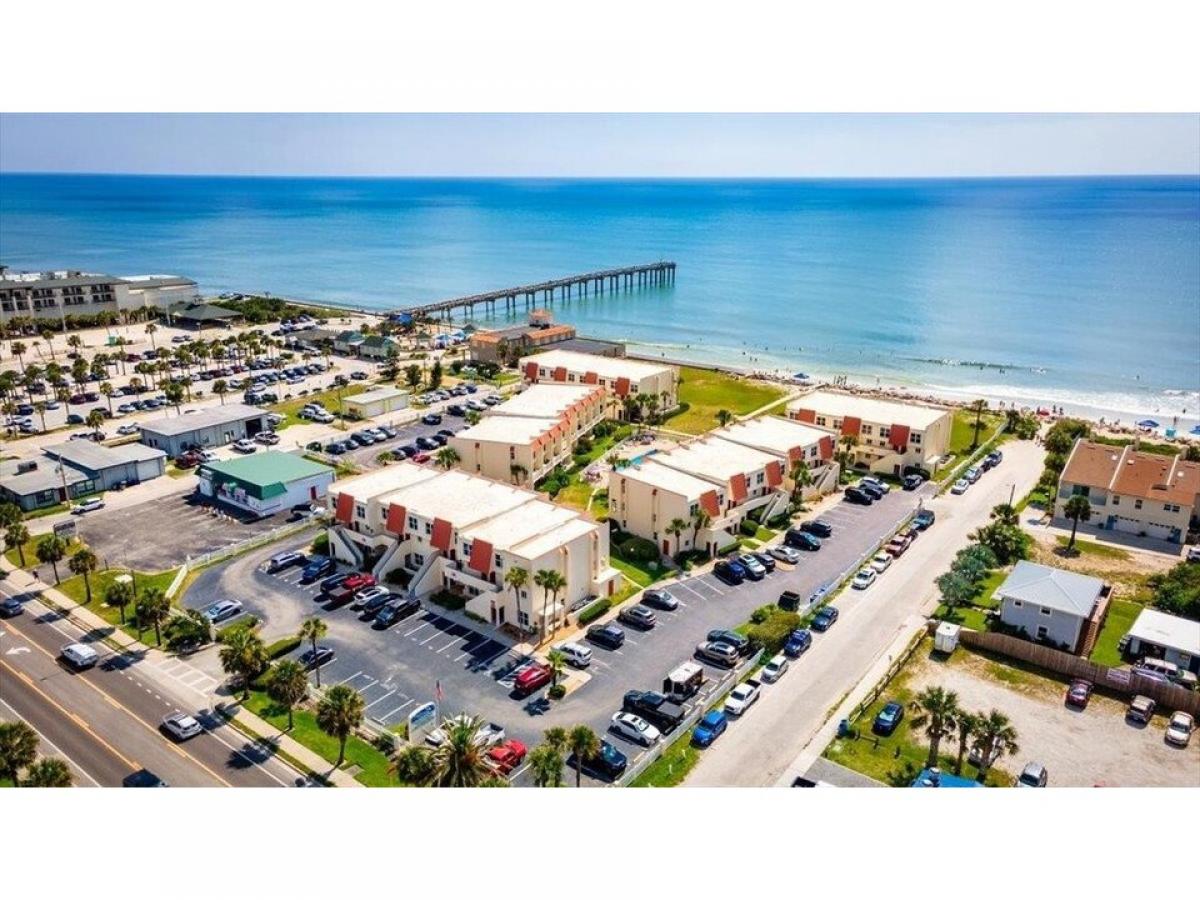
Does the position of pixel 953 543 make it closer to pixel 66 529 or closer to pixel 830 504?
pixel 830 504

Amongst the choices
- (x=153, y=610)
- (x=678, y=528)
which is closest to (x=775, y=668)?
(x=678, y=528)

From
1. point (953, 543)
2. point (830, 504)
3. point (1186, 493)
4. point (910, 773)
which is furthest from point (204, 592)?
point (1186, 493)

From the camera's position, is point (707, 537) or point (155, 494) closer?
point (707, 537)

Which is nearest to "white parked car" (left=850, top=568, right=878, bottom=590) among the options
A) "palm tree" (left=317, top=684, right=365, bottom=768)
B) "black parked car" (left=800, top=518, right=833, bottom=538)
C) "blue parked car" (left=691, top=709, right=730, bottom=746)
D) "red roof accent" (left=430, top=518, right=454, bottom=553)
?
"black parked car" (left=800, top=518, right=833, bottom=538)

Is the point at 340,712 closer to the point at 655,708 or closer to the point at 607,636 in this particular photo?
the point at 655,708

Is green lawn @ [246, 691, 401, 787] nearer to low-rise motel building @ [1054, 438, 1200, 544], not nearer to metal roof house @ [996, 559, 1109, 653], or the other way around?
metal roof house @ [996, 559, 1109, 653]

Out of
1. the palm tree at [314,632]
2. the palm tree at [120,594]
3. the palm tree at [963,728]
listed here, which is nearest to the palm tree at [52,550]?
the palm tree at [120,594]
